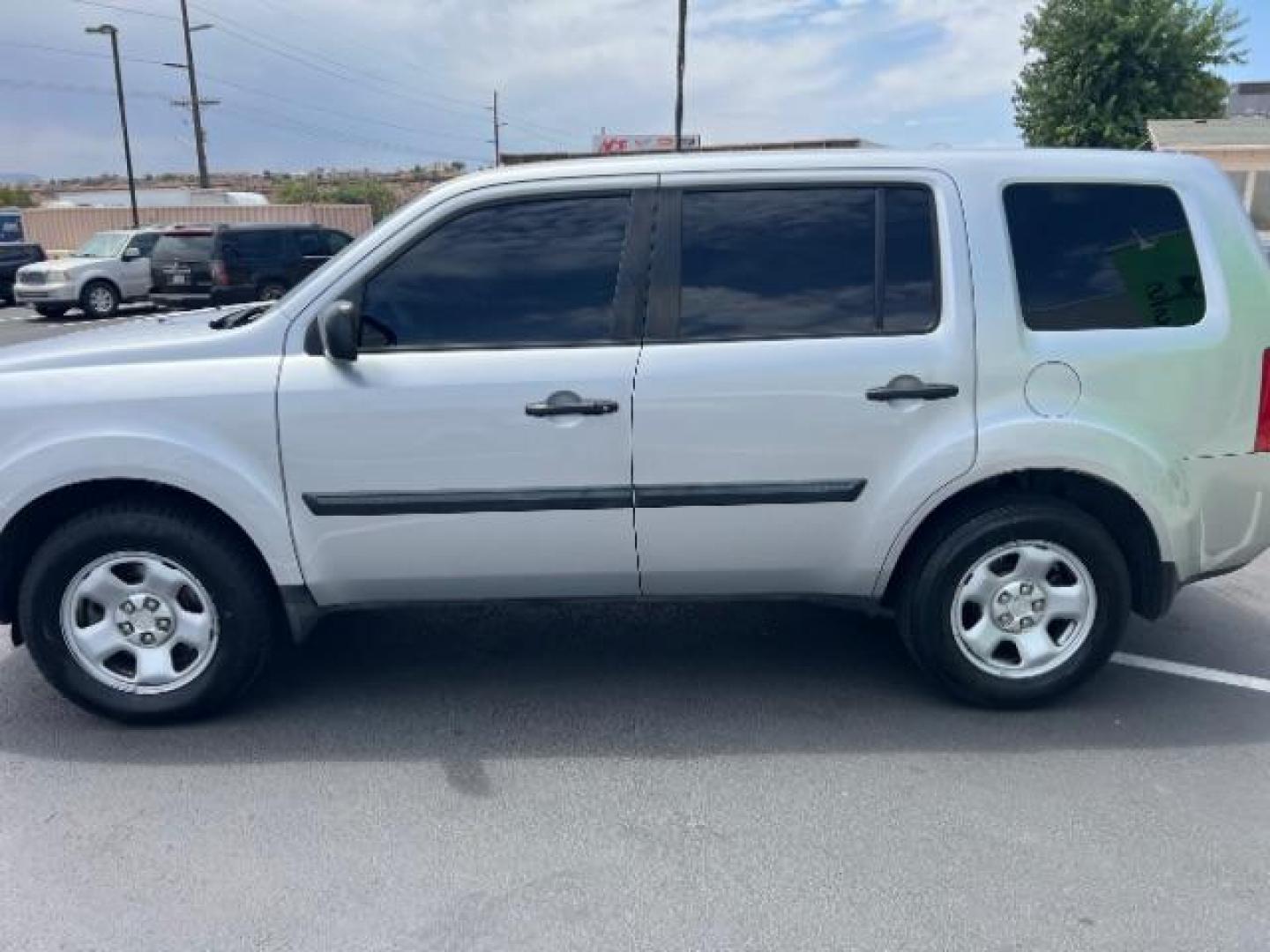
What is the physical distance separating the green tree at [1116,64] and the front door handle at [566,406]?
29.0 meters

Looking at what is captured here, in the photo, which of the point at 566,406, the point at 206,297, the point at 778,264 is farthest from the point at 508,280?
the point at 206,297

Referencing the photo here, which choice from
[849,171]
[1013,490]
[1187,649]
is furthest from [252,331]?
[1187,649]

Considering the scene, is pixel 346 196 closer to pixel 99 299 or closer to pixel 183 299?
pixel 99 299

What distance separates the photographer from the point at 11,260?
75.3 ft

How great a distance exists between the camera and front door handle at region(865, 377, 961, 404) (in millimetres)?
3371

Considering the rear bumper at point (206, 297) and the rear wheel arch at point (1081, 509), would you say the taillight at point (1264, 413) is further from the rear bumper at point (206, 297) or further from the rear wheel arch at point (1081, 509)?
the rear bumper at point (206, 297)

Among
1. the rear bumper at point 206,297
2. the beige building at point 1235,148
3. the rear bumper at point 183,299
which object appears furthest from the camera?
the beige building at point 1235,148

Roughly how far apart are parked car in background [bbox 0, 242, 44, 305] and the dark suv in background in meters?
5.21

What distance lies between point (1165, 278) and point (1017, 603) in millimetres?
1214

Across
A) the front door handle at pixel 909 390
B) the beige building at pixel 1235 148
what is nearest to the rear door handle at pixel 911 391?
the front door handle at pixel 909 390

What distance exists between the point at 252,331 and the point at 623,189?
1.32 m

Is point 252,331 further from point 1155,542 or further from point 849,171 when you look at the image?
point 1155,542

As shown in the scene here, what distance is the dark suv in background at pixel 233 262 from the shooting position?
18.8 meters

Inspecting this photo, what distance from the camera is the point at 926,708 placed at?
3.74 meters
